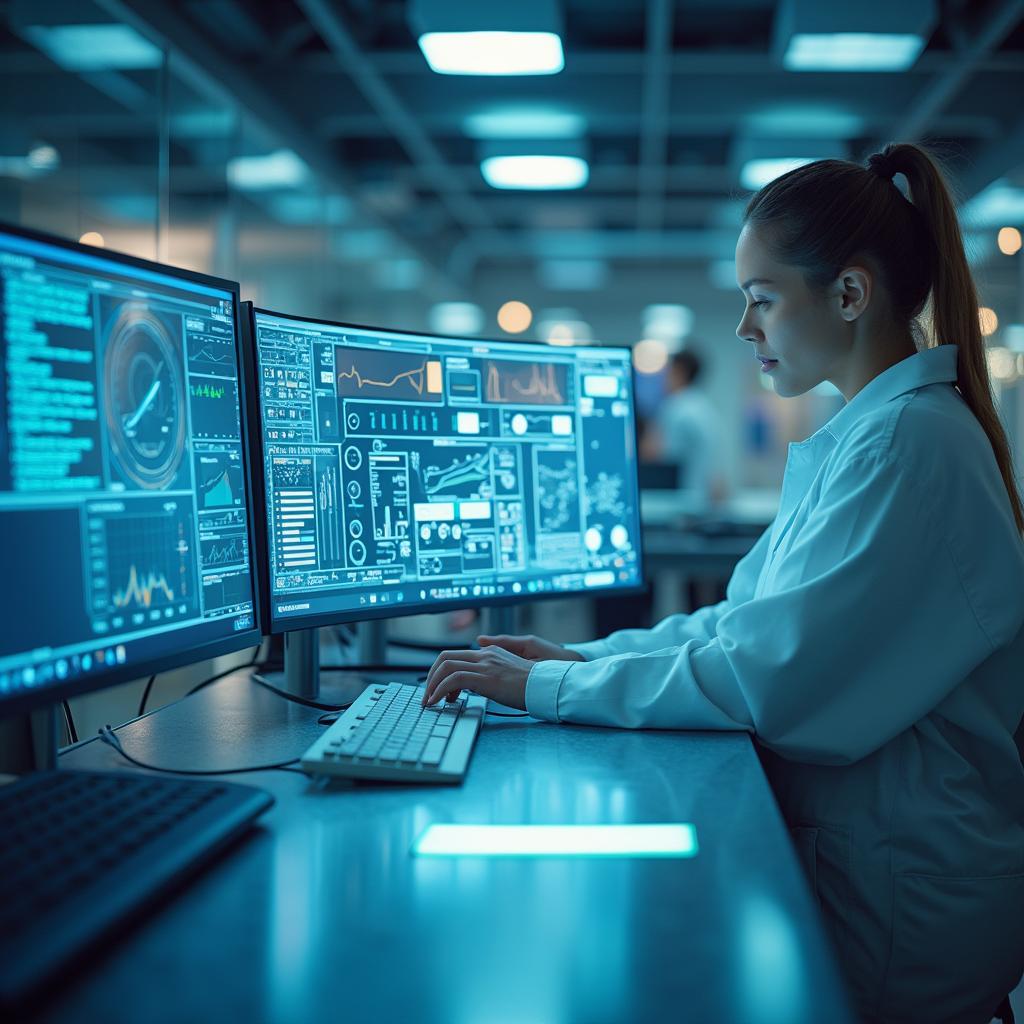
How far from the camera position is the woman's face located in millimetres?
1232

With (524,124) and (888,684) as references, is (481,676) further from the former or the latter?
(524,124)

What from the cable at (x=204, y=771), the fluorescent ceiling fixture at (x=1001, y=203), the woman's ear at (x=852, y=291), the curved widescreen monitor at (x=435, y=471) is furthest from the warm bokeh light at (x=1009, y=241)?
the cable at (x=204, y=771)

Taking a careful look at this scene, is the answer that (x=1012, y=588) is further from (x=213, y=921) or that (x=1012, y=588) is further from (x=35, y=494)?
(x=35, y=494)

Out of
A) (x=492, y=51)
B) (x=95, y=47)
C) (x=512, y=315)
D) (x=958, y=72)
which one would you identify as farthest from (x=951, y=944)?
(x=512, y=315)

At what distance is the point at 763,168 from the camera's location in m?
5.43

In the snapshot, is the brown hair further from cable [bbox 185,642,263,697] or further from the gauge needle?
cable [bbox 185,642,263,697]

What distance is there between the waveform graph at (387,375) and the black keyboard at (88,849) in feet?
1.98

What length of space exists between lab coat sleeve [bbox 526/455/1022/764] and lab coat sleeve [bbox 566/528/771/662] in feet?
1.24

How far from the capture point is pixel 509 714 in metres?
1.23

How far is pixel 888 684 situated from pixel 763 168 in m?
4.99

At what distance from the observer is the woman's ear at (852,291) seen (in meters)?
1.20

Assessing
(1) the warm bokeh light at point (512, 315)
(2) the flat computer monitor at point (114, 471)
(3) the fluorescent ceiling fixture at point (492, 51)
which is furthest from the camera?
(1) the warm bokeh light at point (512, 315)

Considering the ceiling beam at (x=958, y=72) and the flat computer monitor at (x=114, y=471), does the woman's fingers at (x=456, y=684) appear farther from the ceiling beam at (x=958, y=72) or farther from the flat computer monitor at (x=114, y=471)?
the ceiling beam at (x=958, y=72)

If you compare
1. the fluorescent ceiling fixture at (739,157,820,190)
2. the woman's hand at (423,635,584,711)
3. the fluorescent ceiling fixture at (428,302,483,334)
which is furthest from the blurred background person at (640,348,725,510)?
the woman's hand at (423,635,584,711)
